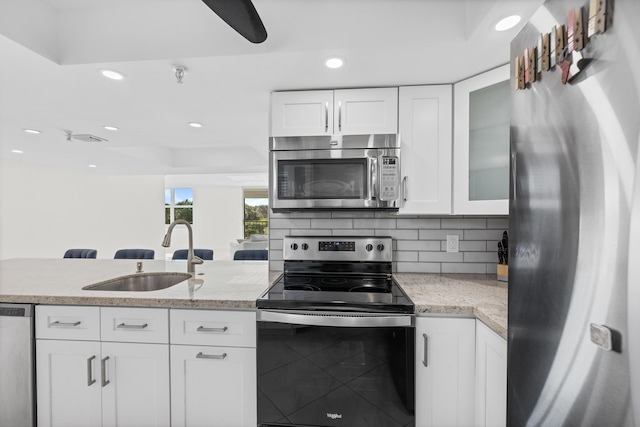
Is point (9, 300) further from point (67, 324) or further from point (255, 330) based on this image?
point (255, 330)

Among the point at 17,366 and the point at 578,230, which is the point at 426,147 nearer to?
the point at 578,230

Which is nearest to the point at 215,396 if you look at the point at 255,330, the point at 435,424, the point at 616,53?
the point at 255,330

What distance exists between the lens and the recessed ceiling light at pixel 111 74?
5.16 ft

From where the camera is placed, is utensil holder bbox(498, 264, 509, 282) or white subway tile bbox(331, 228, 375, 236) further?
white subway tile bbox(331, 228, 375, 236)

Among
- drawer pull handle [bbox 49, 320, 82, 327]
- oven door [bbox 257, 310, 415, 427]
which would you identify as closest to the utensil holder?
oven door [bbox 257, 310, 415, 427]

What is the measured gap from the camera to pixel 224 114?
2295 millimetres

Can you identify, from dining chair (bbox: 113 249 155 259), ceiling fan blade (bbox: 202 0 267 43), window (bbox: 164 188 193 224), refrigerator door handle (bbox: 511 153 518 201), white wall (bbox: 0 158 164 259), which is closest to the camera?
refrigerator door handle (bbox: 511 153 518 201)

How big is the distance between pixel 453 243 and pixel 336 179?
0.94m

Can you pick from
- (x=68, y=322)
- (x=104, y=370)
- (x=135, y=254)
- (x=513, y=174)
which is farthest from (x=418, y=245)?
(x=135, y=254)

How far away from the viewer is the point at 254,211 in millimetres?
9836

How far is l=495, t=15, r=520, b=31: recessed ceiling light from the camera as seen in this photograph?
114 centimetres

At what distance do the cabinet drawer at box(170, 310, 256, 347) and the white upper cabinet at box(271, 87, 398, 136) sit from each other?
3.60ft

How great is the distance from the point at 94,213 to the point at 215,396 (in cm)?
652

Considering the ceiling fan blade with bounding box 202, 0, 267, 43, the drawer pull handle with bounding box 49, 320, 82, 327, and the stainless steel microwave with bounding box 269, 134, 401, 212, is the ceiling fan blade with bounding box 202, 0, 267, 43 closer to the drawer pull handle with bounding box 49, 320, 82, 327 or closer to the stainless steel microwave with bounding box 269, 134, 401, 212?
the stainless steel microwave with bounding box 269, 134, 401, 212
